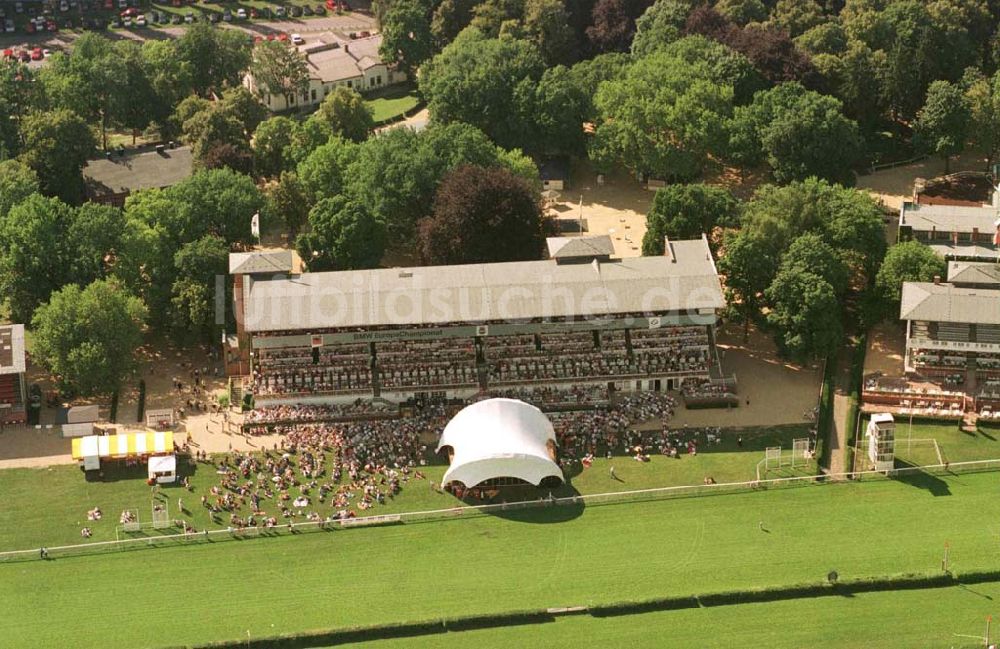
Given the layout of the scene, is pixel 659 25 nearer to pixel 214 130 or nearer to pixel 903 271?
pixel 214 130

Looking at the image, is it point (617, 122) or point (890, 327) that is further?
point (617, 122)

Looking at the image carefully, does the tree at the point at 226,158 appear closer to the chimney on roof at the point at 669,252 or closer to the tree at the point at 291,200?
the tree at the point at 291,200

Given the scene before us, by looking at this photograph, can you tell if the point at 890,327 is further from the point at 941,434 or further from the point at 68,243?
the point at 68,243

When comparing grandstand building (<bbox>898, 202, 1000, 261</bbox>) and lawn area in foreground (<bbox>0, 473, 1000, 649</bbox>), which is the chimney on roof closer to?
grandstand building (<bbox>898, 202, 1000, 261</bbox>)

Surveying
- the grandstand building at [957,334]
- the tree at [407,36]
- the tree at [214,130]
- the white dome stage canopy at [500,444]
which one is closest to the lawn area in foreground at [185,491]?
the white dome stage canopy at [500,444]

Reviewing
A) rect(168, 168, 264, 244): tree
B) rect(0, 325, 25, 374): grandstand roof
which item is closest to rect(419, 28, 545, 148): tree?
rect(168, 168, 264, 244): tree

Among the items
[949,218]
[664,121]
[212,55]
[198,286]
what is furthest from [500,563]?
[212,55]

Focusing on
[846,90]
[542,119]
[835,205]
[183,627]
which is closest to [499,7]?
[542,119]
